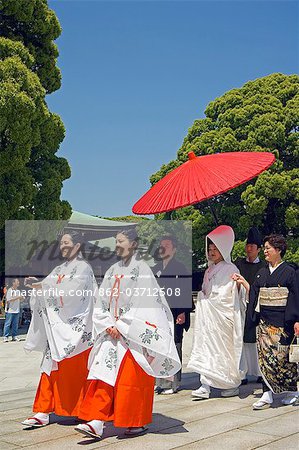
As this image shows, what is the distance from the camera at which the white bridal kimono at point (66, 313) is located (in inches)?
193

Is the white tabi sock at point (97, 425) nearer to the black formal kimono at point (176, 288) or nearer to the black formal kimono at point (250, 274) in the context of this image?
the black formal kimono at point (176, 288)

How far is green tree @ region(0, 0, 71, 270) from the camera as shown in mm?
13539

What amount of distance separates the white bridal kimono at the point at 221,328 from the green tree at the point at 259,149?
47.2 ft

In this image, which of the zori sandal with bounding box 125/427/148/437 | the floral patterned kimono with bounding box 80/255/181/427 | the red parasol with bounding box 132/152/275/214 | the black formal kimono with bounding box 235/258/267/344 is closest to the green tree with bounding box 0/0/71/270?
the red parasol with bounding box 132/152/275/214

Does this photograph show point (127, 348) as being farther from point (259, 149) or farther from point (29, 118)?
point (259, 149)

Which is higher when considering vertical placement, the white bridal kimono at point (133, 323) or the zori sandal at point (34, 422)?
the white bridal kimono at point (133, 323)

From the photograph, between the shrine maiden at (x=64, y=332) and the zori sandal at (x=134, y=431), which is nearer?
the zori sandal at (x=134, y=431)

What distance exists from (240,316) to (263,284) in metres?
0.58

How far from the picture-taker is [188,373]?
7.61 metres

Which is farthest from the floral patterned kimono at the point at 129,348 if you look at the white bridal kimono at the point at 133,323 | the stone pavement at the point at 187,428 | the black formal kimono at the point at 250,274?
the black formal kimono at the point at 250,274

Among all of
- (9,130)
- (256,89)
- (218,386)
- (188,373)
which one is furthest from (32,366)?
(256,89)

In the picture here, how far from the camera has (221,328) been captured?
6.02 metres

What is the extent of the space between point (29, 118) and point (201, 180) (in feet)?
29.5

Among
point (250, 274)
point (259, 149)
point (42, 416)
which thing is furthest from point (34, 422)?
point (259, 149)
